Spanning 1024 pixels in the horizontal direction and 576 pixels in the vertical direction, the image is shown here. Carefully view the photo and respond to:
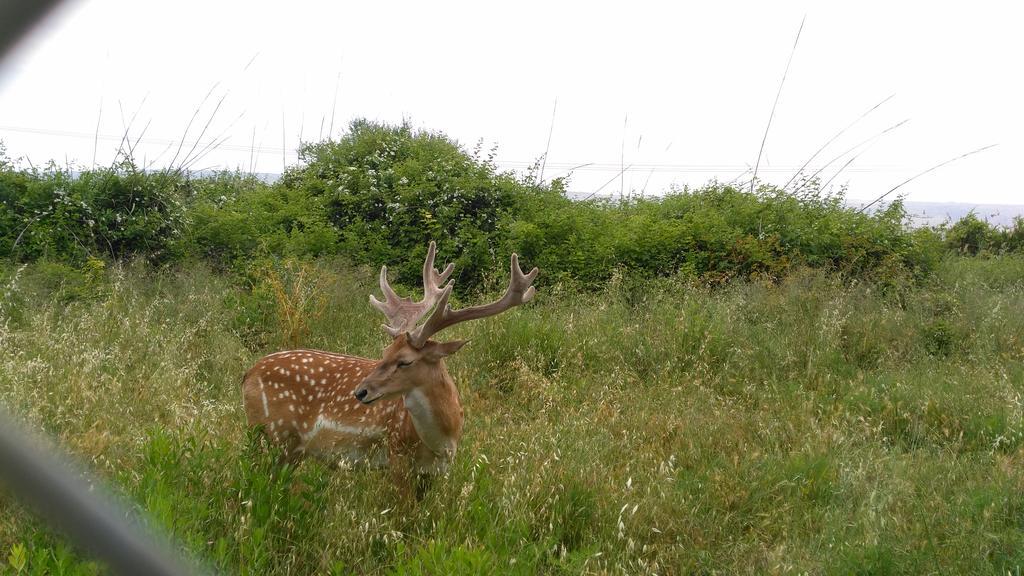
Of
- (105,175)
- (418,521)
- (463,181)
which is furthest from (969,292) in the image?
(105,175)

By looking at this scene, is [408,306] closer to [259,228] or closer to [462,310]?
[462,310]

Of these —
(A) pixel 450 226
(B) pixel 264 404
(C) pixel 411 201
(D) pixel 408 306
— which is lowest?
(B) pixel 264 404

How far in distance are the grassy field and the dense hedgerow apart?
659 millimetres

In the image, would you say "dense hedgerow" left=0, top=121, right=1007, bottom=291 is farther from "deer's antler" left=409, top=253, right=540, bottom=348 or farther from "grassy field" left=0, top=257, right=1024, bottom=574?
"deer's antler" left=409, top=253, right=540, bottom=348

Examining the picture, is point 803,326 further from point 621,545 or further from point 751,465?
point 621,545

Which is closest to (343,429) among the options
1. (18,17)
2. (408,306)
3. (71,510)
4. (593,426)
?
(408,306)

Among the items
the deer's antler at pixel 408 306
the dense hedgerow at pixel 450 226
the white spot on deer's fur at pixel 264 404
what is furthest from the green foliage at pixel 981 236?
the white spot on deer's fur at pixel 264 404

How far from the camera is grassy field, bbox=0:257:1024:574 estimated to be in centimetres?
311

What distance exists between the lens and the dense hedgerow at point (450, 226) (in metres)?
8.46

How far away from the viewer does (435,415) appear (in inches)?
150

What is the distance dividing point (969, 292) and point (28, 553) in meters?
9.09

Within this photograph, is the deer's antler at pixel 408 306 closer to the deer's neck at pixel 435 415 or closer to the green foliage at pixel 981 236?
the deer's neck at pixel 435 415

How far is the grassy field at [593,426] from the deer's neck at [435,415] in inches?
6.4

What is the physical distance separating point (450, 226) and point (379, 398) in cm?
585
